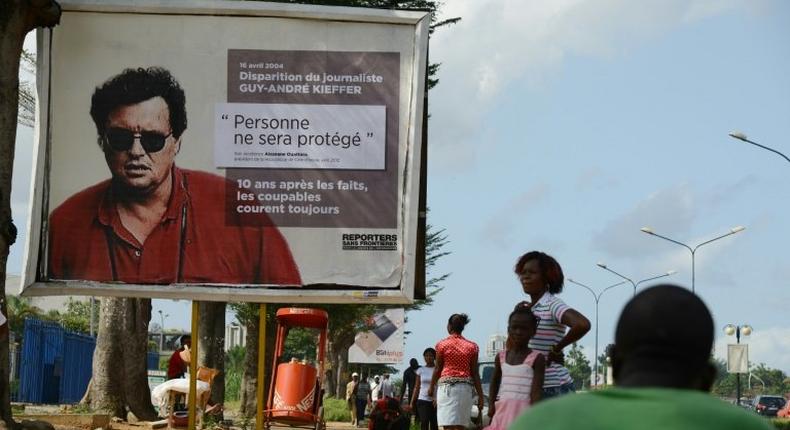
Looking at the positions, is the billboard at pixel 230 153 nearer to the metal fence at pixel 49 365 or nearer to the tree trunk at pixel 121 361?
the tree trunk at pixel 121 361

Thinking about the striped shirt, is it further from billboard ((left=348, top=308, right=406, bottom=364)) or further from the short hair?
billboard ((left=348, top=308, right=406, bottom=364))

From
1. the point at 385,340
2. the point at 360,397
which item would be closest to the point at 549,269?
the point at 385,340

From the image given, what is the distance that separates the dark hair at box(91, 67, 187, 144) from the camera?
448 inches

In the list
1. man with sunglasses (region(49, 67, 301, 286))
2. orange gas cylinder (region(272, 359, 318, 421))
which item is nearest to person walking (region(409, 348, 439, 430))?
orange gas cylinder (region(272, 359, 318, 421))

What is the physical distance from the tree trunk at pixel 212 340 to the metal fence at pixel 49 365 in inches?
149

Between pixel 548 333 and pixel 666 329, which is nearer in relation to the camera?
pixel 666 329

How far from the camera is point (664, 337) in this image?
2443 mm

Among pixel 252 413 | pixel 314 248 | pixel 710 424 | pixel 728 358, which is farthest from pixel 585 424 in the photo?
pixel 728 358

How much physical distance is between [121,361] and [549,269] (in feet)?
40.5

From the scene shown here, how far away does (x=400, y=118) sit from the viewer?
11.3m

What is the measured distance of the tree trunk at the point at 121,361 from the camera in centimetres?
1895

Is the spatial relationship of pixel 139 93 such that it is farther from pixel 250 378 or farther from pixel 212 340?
pixel 250 378

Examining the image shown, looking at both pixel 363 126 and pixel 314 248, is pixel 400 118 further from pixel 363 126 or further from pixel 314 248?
pixel 314 248

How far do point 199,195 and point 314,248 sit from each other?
41.1 inches
